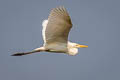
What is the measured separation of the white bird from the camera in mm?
12266

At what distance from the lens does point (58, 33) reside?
42.6 feet

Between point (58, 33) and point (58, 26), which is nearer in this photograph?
point (58, 26)

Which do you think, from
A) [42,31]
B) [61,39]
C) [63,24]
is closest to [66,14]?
[63,24]

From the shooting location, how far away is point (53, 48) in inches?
529

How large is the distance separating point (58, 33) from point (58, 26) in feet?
1.42

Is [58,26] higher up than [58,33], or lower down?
higher up

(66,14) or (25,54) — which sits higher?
(66,14)

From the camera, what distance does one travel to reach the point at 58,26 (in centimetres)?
1262

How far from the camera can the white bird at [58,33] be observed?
1227cm

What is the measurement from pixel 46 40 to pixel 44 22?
2.06m

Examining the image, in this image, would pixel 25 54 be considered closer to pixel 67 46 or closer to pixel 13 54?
pixel 13 54

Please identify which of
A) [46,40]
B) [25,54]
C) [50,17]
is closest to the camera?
[50,17]

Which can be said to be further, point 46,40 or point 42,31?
point 42,31

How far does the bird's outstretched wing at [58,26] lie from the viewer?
12.2 m
